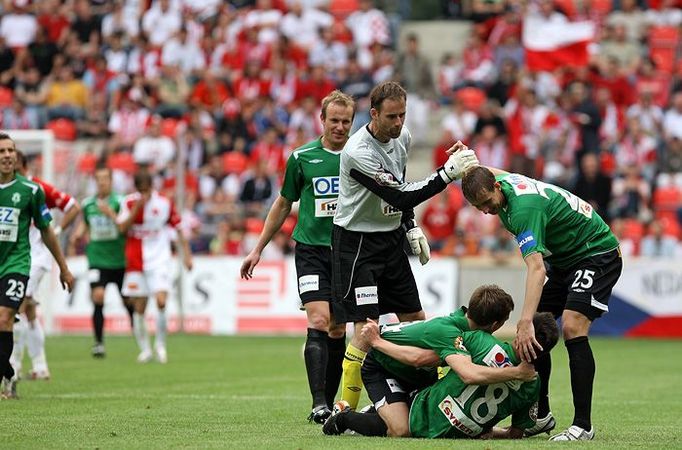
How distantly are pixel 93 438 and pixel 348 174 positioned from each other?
9.01 ft

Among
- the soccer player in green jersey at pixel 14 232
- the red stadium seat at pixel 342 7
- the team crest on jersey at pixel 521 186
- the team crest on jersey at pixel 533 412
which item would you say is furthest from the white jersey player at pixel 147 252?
the red stadium seat at pixel 342 7

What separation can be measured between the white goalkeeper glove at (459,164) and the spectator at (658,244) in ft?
48.8

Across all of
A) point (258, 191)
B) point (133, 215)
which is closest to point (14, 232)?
point (133, 215)

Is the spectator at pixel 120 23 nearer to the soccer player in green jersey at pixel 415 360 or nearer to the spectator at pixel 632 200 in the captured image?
the spectator at pixel 632 200

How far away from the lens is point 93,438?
31.4 ft

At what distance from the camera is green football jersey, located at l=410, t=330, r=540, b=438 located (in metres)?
9.38

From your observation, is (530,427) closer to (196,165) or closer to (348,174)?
(348,174)

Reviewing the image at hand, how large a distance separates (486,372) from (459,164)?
150 cm

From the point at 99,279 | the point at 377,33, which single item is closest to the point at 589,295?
the point at 99,279

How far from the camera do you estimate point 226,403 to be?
1277 cm

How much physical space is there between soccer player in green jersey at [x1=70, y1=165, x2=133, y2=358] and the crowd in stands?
569 centimetres

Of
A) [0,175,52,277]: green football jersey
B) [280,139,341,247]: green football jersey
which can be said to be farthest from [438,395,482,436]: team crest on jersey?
[0,175,52,277]: green football jersey

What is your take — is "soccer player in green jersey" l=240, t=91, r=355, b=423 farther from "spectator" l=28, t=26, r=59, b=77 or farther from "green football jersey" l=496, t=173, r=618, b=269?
"spectator" l=28, t=26, r=59, b=77

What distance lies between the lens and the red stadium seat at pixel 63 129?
2998 centimetres
